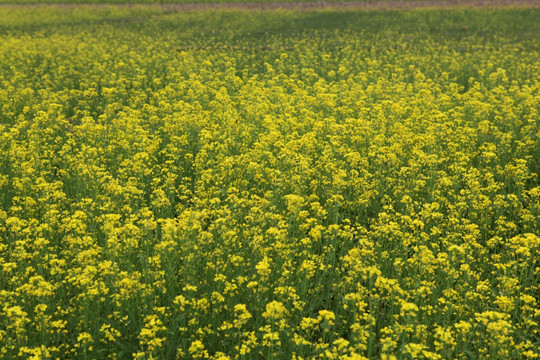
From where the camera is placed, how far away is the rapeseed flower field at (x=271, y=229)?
4.48 meters

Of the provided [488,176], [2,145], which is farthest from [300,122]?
[2,145]

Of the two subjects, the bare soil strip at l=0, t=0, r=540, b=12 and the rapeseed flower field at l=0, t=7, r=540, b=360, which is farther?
the bare soil strip at l=0, t=0, r=540, b=12

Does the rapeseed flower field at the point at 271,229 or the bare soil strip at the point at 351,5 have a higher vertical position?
the bare soil strip at the point at 351,5

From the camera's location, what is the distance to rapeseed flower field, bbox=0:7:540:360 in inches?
176

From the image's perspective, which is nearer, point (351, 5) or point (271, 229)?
point (271, 229)

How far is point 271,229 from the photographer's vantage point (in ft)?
16.8

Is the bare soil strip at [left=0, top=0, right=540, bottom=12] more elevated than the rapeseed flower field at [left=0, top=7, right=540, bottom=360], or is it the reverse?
the bare soil strip at [left=0, top=0, right=540, bottom=12]

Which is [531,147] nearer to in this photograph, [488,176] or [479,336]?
[488,176]

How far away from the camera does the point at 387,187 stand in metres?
7.42

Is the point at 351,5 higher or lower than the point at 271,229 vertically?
higher

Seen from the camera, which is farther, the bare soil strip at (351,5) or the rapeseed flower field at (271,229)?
the bare soil strip at (351,5)

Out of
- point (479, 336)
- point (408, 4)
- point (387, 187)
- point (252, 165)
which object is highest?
point (408, 4)

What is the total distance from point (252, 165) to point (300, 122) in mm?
3339

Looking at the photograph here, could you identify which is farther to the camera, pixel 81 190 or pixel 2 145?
pixel 2 145
